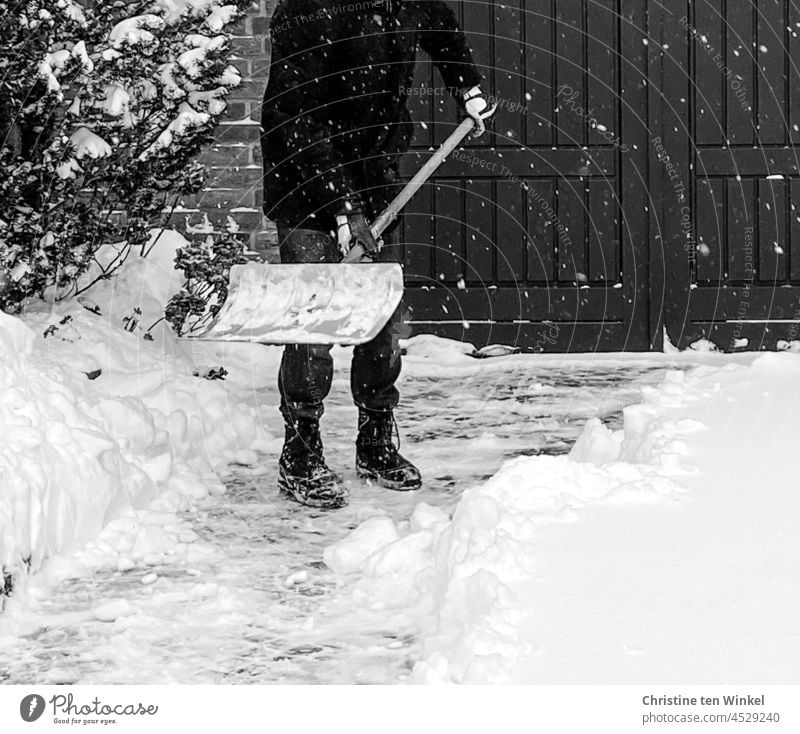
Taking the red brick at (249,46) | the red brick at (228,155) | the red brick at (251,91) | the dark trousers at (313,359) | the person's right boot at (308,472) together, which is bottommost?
→ the person's right boot at (308,472)

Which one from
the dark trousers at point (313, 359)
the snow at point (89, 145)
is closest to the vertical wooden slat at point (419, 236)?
the snow at point (89, 145)

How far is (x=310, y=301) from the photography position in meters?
4.16

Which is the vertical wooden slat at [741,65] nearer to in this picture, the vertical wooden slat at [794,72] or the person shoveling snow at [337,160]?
the vertical wooden slat at [794,72]

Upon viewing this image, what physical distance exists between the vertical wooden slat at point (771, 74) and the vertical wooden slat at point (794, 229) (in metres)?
0.25

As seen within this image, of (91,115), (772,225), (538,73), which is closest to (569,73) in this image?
(538,73)

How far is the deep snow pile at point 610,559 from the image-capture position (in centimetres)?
249

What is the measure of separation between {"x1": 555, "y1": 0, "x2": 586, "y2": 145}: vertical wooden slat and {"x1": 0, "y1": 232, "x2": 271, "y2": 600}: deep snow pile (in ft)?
7.25

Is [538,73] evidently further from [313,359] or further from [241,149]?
[313,359]

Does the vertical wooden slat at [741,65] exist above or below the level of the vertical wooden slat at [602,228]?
above

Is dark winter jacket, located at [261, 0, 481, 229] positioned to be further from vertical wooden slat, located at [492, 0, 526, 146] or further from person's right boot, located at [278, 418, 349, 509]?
vertical wooden slat, located at [492, 0, 526, 146]

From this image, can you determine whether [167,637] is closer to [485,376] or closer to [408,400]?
[408,400]

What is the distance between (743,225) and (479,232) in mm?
1328

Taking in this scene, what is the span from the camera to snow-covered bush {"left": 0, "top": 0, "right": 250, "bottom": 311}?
468cm

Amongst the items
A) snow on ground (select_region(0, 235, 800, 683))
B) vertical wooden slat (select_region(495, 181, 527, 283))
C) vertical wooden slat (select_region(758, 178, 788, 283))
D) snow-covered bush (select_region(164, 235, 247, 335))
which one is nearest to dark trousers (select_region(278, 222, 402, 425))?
snow on ground (select_region(0, 235, 800, 683))
